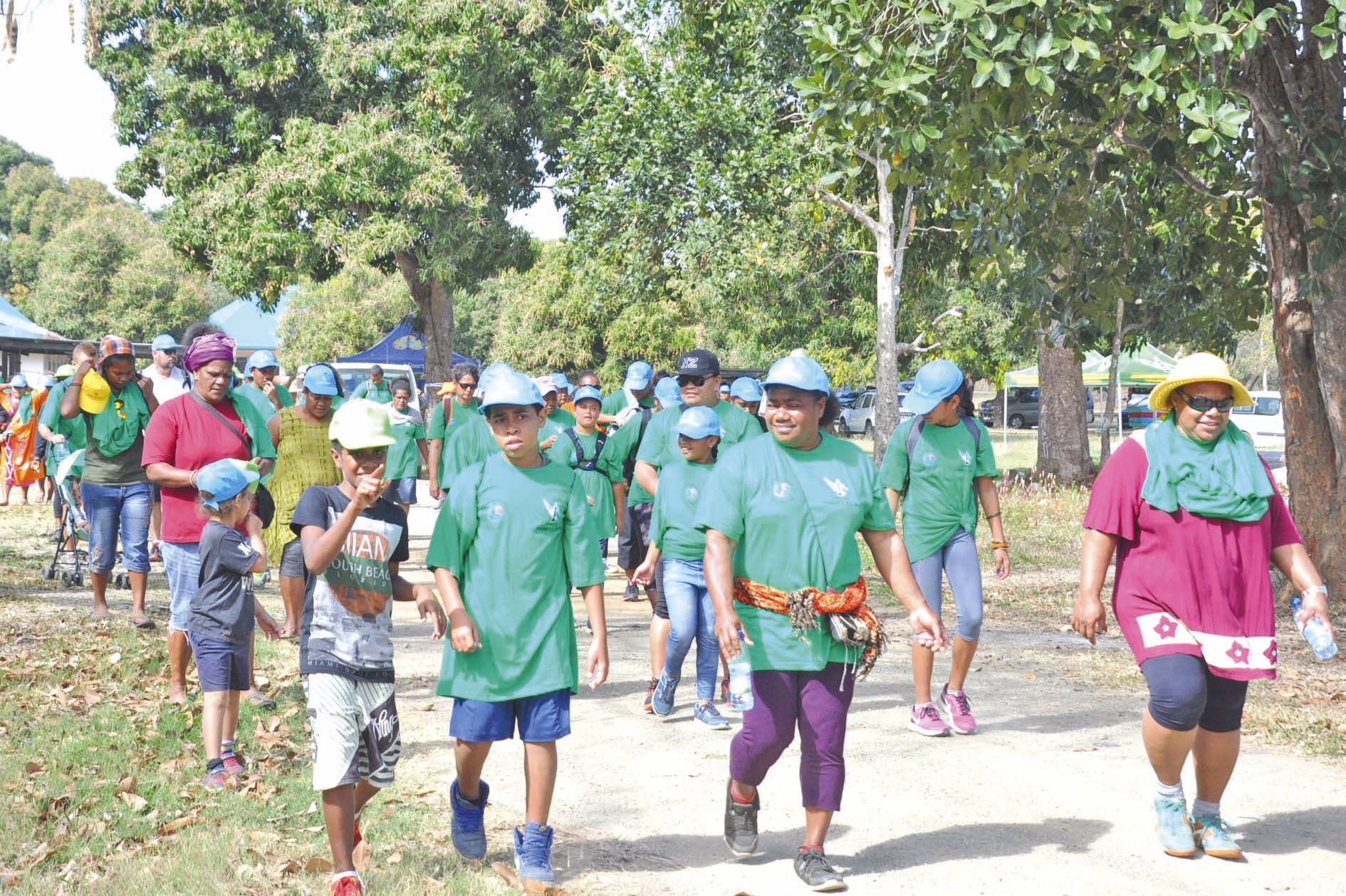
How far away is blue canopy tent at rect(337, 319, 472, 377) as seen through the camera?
3550cm

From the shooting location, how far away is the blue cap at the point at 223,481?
18.8 ft

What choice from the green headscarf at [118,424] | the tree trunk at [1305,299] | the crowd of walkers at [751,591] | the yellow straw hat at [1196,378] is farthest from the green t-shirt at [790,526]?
the tree trunk at [1305,299]

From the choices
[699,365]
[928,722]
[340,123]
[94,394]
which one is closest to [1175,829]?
[928,722]

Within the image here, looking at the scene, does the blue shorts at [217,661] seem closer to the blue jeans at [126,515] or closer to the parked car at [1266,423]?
the blue jeans at [126,515]

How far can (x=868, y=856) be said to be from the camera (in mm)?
5207

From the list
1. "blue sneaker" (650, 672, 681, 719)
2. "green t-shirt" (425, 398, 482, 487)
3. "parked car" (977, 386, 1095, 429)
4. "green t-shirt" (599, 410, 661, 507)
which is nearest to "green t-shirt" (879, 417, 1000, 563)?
"blue sneaker" (650, 672, 681, 719)

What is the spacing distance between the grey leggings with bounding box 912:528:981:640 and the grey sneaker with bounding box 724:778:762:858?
2264 mm

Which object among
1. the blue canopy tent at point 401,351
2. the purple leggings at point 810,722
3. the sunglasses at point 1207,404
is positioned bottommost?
the purple leggings at point 810,722

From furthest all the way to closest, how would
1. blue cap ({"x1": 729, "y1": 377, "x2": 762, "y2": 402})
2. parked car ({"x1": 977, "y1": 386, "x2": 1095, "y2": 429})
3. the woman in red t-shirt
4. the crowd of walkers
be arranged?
parked car ({"x1": 977, "y1": 386, "x2": 1095, "y2": 429}) < blue cap ({"x1": 729, "y1": 377, "x2": 762, "y2": 402}) < the woman in red t-shirt < the crowd of walkers

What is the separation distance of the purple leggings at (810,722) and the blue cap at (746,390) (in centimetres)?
516

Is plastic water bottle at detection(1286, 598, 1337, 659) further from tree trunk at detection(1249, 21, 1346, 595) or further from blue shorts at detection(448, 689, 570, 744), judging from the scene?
tree trunk at detection(1249, 21, 1346, 595)

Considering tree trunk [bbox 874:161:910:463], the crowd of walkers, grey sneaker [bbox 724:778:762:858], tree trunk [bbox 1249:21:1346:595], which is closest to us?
the crowd of walkers

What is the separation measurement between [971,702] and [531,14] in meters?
21.0

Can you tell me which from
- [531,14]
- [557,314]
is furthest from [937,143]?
[557,314]
